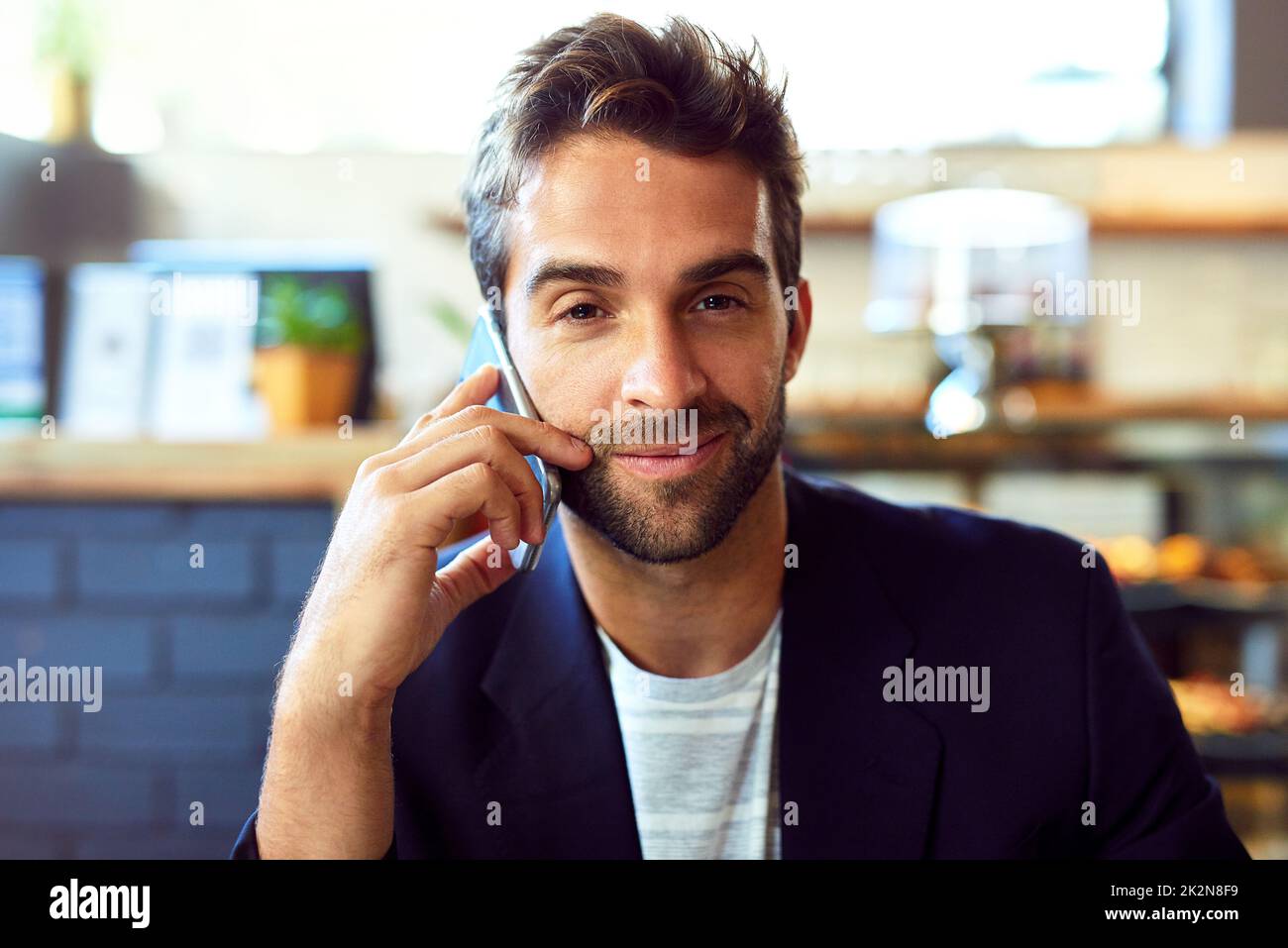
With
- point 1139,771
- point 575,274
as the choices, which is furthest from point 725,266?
point 1139,771

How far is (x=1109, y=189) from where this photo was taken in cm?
272

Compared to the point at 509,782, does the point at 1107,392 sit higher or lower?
higher

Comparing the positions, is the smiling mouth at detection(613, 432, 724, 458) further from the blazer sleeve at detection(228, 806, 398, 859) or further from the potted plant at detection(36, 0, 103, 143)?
the potted plant at detection(36, 0, 103, 143)

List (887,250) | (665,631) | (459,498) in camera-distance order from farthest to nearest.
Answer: (887,250) < (665,631) < (459,498)

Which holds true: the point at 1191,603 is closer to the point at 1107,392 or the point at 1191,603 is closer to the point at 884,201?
the point at 1107,392

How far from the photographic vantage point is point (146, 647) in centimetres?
196

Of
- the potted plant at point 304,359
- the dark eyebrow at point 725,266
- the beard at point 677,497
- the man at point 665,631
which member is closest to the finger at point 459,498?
the man at point 665,631

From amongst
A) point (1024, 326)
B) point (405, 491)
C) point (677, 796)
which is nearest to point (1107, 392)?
point (1024, 326)

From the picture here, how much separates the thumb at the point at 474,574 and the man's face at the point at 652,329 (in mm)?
95

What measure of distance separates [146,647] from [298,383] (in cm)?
57

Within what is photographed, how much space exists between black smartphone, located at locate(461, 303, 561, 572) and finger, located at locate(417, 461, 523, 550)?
0.06m

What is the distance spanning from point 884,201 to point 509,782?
2084mm

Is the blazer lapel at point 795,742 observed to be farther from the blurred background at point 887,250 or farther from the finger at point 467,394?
the blurred background at point 887,250

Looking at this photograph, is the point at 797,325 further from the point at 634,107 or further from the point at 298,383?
the point at 298,383
